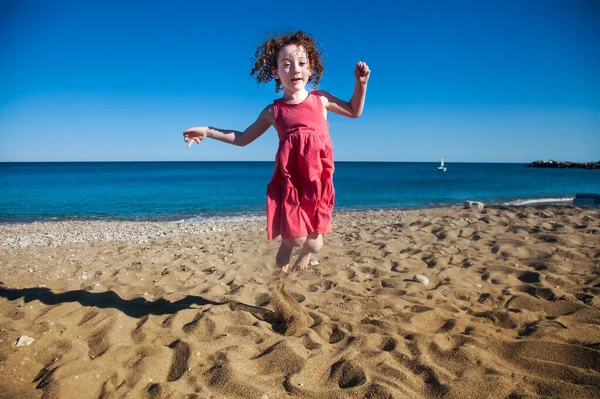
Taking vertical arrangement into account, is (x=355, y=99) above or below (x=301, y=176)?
above

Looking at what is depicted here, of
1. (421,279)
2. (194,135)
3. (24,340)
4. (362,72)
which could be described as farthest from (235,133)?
(421,279)

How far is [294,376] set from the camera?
268cm

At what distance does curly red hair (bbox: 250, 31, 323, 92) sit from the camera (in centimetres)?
372

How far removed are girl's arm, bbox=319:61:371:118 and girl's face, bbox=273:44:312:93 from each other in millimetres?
330

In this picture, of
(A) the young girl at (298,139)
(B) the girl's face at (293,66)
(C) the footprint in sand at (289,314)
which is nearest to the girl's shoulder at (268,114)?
(A) the young girl at (298,139)

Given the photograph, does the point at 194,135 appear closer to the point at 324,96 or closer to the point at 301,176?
the point at 301,176

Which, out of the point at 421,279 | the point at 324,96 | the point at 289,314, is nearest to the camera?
the point at 289,314

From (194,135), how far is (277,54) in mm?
1119

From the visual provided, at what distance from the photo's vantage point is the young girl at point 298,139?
11.1ft

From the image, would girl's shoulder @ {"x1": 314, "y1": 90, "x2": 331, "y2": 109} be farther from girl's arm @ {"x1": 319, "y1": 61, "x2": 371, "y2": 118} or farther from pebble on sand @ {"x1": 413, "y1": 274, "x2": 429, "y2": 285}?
pebble on sand @ {"x1": 413, "y1": 274, "x2": 429, "y2": 285}

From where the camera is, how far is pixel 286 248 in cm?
368

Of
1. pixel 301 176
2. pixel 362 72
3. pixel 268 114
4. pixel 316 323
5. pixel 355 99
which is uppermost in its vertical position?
pixel 362 72

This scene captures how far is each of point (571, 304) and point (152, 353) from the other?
12.9 ft

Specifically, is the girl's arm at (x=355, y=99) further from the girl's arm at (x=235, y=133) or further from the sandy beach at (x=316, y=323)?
the sandy beach at (x=316, y=323)
